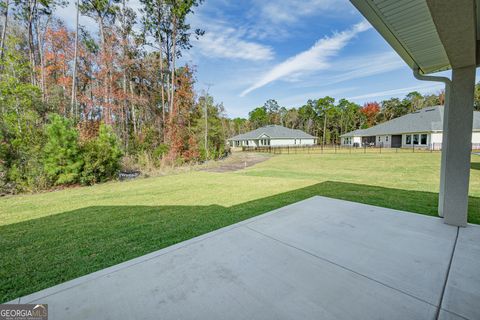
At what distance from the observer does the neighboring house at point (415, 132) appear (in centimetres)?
2194

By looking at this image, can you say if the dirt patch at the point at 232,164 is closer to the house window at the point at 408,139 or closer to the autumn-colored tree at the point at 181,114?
the autumn-colored tree at the point at 181,114

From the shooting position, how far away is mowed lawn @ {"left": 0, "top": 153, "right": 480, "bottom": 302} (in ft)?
7.91

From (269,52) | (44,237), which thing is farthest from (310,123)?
(44,237)

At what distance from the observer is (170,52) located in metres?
15.3

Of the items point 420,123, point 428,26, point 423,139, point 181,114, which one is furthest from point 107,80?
point 420,123

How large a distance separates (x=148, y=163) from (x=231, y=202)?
7.99 metres

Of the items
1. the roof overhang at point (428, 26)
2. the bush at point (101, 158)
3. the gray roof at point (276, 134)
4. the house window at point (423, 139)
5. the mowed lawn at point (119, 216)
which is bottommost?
the mowed lawn at point (119, 216)

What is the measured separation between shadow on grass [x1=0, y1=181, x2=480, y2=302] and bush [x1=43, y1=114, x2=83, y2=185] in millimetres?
3467

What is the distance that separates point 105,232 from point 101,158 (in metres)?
5.70

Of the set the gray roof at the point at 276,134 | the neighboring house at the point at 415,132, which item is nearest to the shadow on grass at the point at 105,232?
the neighboring house at the point at 415,132

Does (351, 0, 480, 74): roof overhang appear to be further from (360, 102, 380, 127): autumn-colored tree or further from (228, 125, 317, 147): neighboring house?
(360, 102, 380, 127): autumn-colored tree

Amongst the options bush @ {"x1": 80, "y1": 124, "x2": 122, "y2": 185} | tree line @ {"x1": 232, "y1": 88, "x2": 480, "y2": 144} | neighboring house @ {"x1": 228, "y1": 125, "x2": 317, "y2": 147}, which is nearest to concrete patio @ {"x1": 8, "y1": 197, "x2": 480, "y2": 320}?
bush @ {"x1": 80, "y1": 124, "x2": 122, "y2": 185}

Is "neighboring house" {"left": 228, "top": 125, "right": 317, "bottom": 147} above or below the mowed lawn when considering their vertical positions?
above

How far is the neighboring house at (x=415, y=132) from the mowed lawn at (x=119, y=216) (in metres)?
20.2
